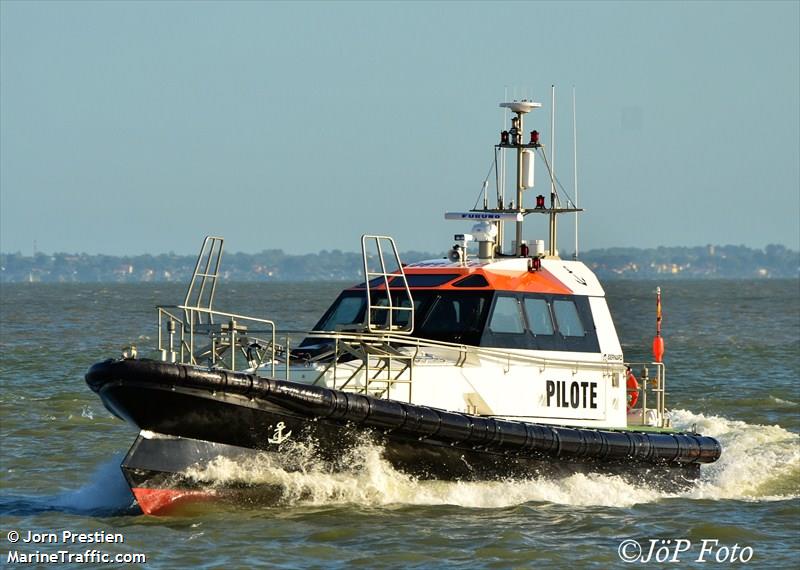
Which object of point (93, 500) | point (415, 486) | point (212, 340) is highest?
point (212, 340)

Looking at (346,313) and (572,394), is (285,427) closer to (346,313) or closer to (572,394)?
(346,313)

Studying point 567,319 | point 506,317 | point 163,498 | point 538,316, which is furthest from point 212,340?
point 567,319

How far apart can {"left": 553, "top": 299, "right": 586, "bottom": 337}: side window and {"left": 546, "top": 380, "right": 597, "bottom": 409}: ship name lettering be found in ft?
1.95

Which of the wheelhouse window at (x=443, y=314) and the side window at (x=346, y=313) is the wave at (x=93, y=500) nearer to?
the wheelhouse window at (x=443, y=314)

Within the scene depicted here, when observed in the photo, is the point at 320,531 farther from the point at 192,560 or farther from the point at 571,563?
the point at 571,563

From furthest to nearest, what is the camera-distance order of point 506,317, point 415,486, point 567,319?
point 567,319, point 506,317, point 415,486

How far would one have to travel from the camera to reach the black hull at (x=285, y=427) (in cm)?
1253

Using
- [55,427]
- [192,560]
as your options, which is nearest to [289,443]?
[192,560]

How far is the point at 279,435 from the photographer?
13.0m

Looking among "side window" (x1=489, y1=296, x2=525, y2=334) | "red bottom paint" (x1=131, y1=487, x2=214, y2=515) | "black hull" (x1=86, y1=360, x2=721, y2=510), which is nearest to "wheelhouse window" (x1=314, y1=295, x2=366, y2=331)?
"side window" (x1=489, y1=296, x2=525, y2=334)

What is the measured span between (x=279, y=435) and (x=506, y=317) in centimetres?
334

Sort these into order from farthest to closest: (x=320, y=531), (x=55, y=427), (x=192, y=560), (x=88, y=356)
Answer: (x=88, y=356) → (x=55, y=427) → (x=320, y=531) → (x=192, y=560)

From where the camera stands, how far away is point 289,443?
43.0ft

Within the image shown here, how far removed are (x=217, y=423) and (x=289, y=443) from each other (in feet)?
2.42
